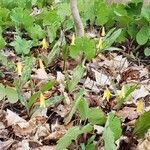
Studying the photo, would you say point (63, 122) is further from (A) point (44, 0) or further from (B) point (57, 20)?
(A) point (44, 0)

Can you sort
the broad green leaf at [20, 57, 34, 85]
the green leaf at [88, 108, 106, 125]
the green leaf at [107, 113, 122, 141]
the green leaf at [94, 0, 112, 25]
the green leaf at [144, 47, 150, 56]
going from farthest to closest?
the green leaf at [94, 0, 112, 25] → the green leaf at [144, 47, 150, 56] → the broad green leaf at [20, 57, 34, 85] → the green leaf at [88, 108, 106, 125] → the green leaf at [107, 113, 122, 141]

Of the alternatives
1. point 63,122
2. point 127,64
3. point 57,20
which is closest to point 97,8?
point 57,20

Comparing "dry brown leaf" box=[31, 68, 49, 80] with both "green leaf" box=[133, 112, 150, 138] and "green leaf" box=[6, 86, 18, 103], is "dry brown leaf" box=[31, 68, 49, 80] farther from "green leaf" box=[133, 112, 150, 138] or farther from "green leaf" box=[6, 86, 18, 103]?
"green leaf" box=[133, 112, 150, 138]

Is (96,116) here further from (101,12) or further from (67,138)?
(101,12)

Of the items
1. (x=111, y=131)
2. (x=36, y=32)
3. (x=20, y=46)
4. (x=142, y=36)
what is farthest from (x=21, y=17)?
(x=111, y=131)

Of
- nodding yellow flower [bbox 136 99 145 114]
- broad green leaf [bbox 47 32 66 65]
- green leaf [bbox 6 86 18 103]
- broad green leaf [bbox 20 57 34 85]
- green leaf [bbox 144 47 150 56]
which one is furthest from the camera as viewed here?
green leaf [bbox 144 47 150 56]

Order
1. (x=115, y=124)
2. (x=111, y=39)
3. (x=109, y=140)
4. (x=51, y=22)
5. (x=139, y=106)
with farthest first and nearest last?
(x=51, y=22) < (x=111, y=39) < (x=139, y=106) < (x=115, y=124) < (x=109, y=140)

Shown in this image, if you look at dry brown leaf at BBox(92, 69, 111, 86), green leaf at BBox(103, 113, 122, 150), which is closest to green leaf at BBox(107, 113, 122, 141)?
green leaf at BBox(103, 113, 122, 150)
